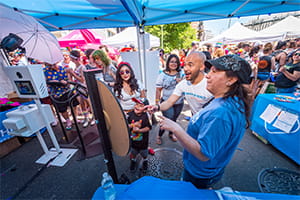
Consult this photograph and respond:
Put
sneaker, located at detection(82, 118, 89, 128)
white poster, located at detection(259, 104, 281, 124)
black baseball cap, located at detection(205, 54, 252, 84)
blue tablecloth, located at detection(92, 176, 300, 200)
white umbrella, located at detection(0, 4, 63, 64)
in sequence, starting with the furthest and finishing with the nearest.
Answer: sneaker, located at detection(82, 118, 89, 128), white poster, located at detection(259, 104, 281, 124), white umbrella, located at detection(0, 4, 63, 64), black baseball cap, located at detection(205, 54, 252, 84), blue tablecloth, located at detection(92, 176, 300, 200)

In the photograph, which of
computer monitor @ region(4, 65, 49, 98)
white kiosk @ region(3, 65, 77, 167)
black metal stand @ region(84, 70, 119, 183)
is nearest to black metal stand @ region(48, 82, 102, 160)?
white kiosk @ region(3, 65, 77, 167)

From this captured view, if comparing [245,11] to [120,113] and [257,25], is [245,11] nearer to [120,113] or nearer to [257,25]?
[120,113]

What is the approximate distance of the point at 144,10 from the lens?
3.02 meters

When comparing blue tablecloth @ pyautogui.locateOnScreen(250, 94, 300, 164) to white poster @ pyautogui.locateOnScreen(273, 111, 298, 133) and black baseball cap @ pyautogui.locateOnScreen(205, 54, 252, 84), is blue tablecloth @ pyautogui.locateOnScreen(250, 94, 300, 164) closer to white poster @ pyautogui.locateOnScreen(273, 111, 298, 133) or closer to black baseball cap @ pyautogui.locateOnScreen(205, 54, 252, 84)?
white poster @ pyautogui.locateOnScreen(273, 111, 298, 133)

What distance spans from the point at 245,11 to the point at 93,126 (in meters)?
5.48

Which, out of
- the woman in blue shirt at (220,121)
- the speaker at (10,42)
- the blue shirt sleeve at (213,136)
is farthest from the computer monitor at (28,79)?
the blue shirt sleeve at (213,136)

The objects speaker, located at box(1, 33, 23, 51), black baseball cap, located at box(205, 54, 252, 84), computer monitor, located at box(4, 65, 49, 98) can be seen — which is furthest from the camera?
computer monitor, located at box(4, 65, 49, 98)

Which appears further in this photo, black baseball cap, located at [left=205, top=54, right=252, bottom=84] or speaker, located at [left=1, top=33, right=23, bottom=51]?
speaker, located at [left=1, top=33, right=23, bottom=51]

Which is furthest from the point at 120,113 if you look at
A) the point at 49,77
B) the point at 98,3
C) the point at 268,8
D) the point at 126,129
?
the point at 268,8

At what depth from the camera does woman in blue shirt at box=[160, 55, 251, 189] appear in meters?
0.86

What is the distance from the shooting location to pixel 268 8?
3.22 metres

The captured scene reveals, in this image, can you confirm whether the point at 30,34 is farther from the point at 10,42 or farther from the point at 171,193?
the point at 171,193

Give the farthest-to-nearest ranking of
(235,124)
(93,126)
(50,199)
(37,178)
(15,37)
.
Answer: (93,126) → (37,178) → (15,37) → (50,199) → (235,124)

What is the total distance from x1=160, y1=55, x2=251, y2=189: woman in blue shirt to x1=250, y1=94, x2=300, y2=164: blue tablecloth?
7.11 ft
